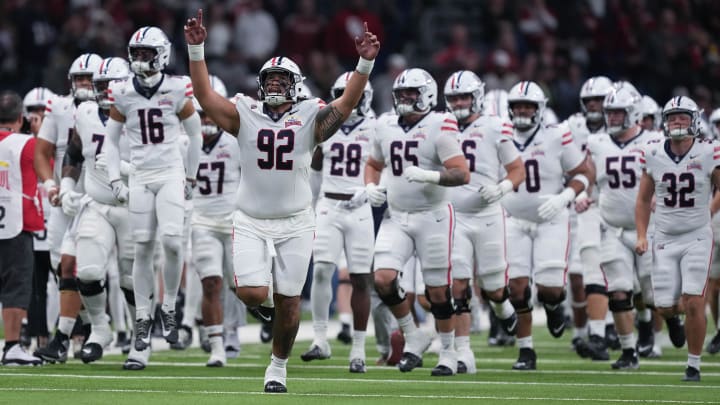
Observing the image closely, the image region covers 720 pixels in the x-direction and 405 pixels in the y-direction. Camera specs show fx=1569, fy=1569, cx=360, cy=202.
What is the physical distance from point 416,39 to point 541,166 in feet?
32.9

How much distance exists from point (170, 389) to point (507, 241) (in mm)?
3914

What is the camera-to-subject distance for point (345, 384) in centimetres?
1071

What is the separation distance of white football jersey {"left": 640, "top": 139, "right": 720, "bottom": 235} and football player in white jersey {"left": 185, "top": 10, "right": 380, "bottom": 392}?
116 inches

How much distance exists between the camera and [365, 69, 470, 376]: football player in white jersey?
11.7 meters

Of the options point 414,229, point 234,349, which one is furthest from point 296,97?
point 234,349

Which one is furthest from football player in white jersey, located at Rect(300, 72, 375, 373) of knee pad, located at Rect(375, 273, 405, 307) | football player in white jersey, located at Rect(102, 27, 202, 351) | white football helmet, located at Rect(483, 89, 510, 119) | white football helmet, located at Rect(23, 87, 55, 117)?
white football helmet, located at Rect(23, 87, 55, 117)

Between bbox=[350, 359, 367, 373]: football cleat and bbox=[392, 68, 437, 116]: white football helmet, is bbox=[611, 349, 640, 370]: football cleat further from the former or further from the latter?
bbox=[392, 68, 437, 116]: white football helmet

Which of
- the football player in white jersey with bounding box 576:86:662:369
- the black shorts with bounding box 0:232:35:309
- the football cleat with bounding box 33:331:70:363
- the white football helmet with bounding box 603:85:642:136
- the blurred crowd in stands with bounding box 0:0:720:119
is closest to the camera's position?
the black shorts with bounding box 0:232:35:309

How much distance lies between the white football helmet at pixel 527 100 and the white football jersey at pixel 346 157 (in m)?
1.18

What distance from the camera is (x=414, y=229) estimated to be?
38.7 feet

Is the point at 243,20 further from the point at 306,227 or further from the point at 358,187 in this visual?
the point at 306,227

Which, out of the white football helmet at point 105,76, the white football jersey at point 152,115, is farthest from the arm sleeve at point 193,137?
the white football helmet at point 105,76

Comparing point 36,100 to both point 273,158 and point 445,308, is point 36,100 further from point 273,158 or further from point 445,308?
point 273,158

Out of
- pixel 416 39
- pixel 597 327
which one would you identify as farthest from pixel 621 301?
pixel 416 39
